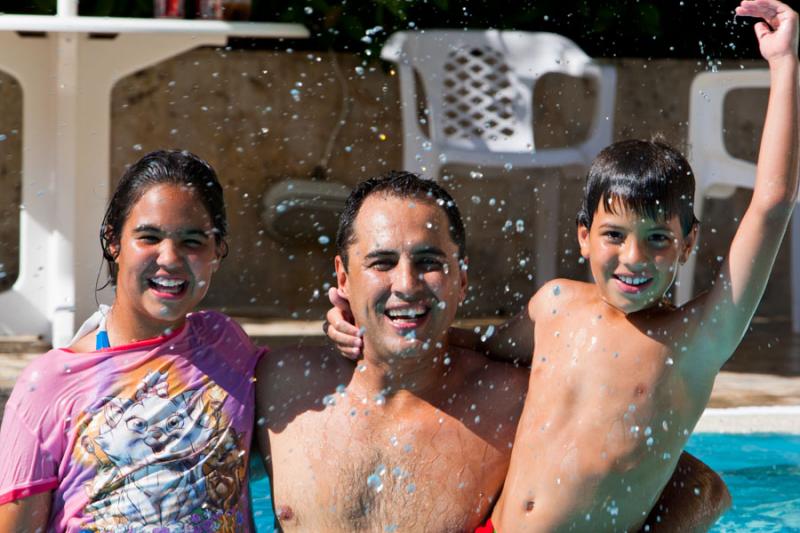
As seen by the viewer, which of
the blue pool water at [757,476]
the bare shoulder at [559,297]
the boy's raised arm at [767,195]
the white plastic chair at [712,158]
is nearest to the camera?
the boy's raised arm at [767,195]

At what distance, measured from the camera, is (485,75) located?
6.74 metres

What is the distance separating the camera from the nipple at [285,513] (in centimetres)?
293

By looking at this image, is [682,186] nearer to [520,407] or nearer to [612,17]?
[520,407]

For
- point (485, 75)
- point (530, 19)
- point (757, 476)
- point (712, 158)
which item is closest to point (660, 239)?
point (757, 476)

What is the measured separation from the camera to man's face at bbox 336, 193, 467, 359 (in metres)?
2.78

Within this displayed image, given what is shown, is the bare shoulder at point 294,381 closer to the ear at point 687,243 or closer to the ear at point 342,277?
the ear at point 342,277

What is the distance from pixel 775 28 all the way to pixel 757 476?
2.65 meters

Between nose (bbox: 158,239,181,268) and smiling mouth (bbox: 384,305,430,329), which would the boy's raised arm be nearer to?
smiling mouth (bbox: 384,305,430,329)

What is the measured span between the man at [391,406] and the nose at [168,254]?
1.12ft

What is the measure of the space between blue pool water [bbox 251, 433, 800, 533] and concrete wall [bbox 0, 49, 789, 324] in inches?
90.7

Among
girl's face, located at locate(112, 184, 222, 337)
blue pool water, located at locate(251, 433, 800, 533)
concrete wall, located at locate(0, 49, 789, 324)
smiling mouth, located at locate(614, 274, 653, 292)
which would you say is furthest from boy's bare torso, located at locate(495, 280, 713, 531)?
concrete wall, located at locate(0, 49, 789, 324)

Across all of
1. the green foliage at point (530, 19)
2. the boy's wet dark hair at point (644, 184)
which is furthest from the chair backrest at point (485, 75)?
the boy's wet dark hair at point (644, 184)

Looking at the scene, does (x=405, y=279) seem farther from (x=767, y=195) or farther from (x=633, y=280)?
(x=767, y=195)

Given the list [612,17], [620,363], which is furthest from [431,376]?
[612,17]
